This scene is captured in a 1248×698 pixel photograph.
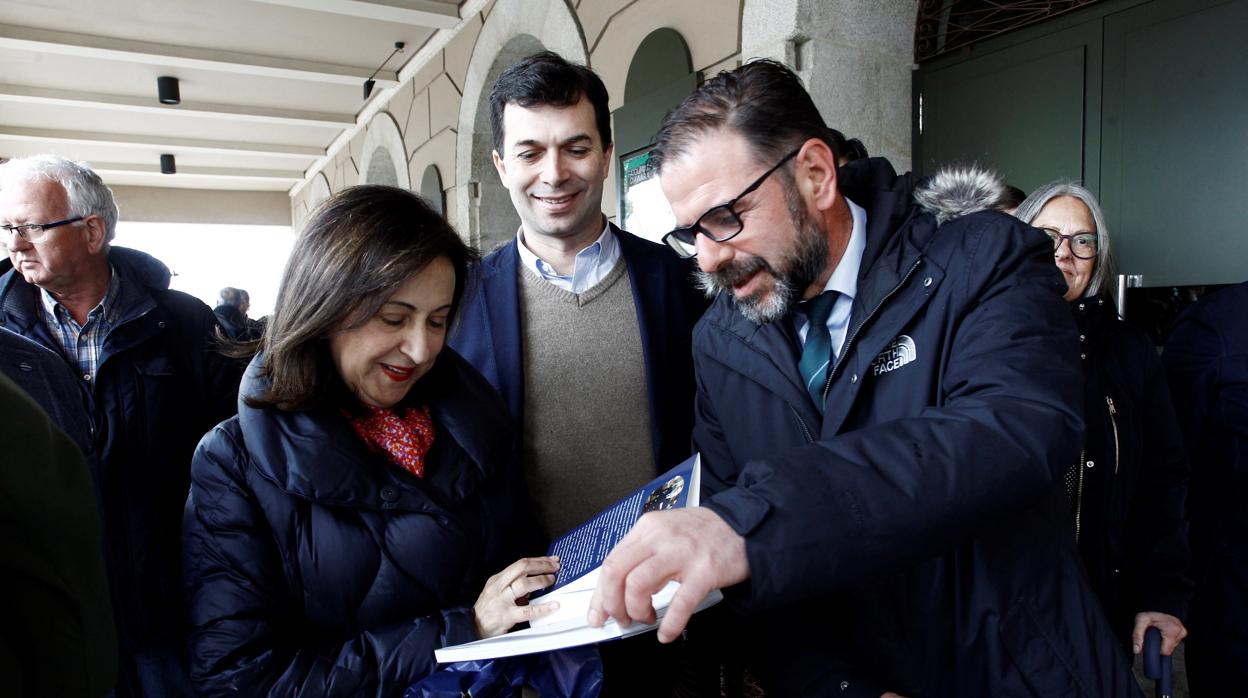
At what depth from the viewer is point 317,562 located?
1.30m

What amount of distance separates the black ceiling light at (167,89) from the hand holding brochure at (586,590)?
8.62m

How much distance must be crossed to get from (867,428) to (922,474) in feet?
0.31

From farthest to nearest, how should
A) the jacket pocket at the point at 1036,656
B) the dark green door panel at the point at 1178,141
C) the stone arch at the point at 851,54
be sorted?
the stone arch at the point at 851,54, the dark green door panel at the point at 1178,141, the jacket pocket at the point at 1036,656

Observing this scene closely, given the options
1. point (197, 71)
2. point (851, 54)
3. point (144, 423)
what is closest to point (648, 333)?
point (144, 423)

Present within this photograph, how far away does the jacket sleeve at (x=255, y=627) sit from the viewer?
1.23m

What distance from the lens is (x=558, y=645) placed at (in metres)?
0.95

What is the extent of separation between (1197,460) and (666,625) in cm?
210

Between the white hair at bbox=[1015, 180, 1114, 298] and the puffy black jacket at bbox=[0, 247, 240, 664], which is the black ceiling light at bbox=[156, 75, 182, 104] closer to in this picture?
the puffy black jacket at bbox=[0, 247, 240, 664]

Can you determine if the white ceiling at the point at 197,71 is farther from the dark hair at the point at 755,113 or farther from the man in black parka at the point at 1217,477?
the man in black parka at the point at 1217,477

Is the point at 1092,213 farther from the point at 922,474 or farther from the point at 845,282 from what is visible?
the point at 922,474

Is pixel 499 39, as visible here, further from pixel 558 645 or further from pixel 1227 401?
pixel 558 645

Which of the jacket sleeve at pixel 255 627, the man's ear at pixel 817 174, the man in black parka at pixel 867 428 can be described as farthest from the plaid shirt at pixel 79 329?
the man's ear at pixel 817 174

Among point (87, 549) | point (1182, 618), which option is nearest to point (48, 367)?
point (87, 549)

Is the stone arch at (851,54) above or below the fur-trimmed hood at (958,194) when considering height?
above
